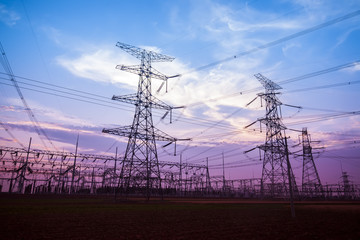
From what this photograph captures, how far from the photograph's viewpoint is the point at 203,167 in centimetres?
5938

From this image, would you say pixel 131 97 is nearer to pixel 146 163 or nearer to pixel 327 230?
pixel 146 163

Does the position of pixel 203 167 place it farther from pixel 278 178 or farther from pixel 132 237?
pixel 132 237

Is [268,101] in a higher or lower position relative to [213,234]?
higher

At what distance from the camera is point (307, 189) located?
152 ft

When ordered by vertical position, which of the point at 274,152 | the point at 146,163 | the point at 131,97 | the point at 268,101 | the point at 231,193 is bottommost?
the point at 231,193

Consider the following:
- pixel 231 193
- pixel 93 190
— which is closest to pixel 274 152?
pixel 231 193

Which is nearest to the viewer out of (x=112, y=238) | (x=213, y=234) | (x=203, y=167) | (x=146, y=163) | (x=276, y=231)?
(x=112, y=238)

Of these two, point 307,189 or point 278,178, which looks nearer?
point 278,178

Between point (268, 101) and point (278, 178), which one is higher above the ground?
point (268, 101)

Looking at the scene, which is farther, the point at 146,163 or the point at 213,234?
the point at 146,163

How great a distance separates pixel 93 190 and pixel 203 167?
28.3 metres

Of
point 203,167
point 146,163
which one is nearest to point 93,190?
point 203,167

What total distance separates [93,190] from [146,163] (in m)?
42.0

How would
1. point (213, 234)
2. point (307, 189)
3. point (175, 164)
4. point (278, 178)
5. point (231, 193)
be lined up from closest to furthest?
point (213, 234)
point (278, 178)
point (307, 189)
point (175, 164)
point (231, 193)
